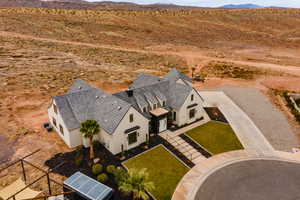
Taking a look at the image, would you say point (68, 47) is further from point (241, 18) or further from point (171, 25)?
point (241, 18)

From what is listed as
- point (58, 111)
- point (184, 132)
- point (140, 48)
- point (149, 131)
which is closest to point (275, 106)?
point (184, 132)

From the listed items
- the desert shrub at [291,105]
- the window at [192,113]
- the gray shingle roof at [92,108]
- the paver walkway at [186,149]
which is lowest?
the paver walkway at [186,149]

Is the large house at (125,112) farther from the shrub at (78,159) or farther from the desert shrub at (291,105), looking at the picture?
the desert shrub at (291,105)

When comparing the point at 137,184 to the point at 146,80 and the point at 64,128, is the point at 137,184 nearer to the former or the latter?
the point at 64,128

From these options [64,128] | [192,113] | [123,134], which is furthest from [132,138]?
[192,113]

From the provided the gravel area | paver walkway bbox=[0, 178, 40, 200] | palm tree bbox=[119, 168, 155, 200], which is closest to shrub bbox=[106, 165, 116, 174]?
palm tree bbox=[119, 168, 155, 200]

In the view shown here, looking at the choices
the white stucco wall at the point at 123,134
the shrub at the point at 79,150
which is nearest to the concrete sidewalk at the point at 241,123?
the white stucco wall at the point at 123,134

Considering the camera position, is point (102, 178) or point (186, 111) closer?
point (102, 178)
